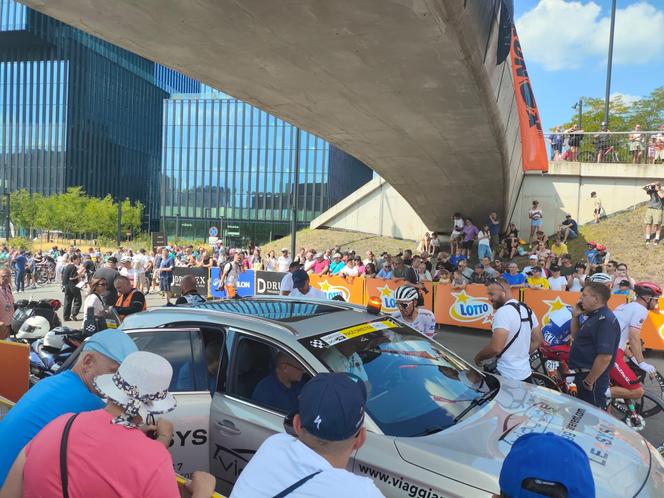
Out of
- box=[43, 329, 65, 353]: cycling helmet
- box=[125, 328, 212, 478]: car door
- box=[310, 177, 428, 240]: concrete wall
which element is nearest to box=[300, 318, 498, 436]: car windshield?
box=[125, 328, 212, 478]: car door

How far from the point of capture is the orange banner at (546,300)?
11.3m

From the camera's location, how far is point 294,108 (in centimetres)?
1363

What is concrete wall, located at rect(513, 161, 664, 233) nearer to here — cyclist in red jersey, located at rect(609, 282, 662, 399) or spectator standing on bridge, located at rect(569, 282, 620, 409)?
cyclist in red jersey, located at rect(609, 282, 662, 399)

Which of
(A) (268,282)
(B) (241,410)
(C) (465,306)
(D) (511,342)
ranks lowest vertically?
(A) (268,282)

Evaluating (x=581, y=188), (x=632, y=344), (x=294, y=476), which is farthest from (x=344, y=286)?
(x=581, y=188)

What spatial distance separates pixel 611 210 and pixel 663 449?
20.5 meters

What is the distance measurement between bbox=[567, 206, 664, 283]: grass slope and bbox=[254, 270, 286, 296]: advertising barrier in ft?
39.1

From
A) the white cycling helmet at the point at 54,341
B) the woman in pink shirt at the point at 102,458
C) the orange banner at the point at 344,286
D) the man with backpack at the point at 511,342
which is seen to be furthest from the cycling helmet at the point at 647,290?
the orange banner at the point at 344,286

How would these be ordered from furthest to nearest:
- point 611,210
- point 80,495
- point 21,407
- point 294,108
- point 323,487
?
point 611,210, point 294,108, point 21,407, point 80,495, point 323,487

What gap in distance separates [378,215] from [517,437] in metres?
27.7

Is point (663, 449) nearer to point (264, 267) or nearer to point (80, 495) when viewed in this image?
point (80, 495)

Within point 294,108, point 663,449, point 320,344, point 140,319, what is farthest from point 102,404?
point 294,108

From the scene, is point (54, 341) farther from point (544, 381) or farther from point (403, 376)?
point (544, 381)

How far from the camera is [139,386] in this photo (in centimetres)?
192
